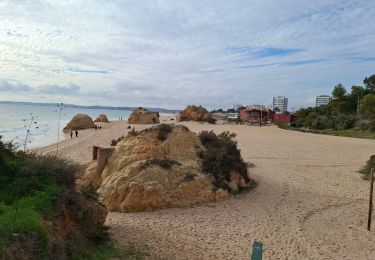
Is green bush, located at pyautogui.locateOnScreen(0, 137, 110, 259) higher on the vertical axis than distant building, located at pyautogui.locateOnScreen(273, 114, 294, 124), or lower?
lower

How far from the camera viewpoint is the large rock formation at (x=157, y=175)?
12.3m

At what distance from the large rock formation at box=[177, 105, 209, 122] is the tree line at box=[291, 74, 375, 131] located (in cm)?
1772

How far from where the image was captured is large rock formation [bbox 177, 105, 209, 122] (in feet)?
258

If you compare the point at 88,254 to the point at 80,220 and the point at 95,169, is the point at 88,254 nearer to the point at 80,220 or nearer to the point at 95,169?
the point at 80,220

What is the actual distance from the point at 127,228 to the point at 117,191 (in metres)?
2.52

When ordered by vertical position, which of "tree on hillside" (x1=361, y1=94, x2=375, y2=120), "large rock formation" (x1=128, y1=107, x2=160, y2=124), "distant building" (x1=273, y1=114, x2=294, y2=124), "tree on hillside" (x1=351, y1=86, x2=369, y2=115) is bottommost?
"large rock formation" (x1=128, y1=107, x2=160, y2=124)

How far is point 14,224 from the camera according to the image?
5352mm

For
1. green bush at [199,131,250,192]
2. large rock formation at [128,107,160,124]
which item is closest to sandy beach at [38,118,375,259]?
green bush at [199,131,250,192]

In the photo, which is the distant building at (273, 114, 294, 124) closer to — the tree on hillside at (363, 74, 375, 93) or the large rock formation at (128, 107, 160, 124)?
→ the tree on hillside at (363, 74, 375, 93)

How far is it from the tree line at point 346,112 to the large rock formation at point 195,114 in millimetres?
17716

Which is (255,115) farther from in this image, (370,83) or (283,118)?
(370,83)

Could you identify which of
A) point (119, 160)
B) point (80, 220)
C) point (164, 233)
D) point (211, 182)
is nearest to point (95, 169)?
point (119, 160)

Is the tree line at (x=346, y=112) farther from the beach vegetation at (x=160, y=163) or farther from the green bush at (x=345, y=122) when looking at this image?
the beach vegetation at (x=160, y=163)

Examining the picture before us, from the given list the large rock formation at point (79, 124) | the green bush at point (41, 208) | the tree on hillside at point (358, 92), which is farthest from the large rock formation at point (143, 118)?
the green bush at point (41, 208)
